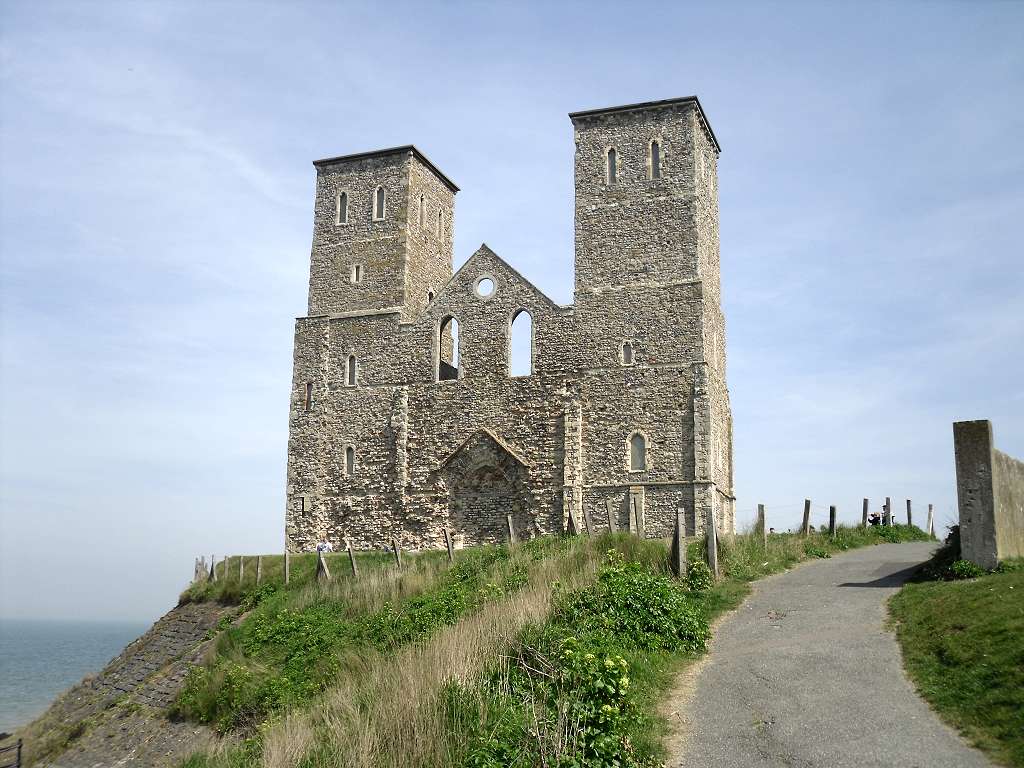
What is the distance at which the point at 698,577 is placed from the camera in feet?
57.2

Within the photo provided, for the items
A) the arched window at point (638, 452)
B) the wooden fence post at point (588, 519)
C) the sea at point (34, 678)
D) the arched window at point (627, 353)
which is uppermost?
the arched window at point (627, 353)

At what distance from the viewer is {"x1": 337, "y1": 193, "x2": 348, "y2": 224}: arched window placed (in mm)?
36344

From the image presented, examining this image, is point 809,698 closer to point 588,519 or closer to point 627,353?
point 588,519

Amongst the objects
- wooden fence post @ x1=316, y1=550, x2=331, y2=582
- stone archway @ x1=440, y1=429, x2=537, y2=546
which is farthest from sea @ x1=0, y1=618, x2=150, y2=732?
stone archway @ x1=440, y1=429, x2=537, y2=546

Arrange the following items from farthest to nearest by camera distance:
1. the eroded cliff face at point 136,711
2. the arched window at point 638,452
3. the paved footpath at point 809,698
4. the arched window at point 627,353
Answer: the arched window at point 627,353 → the arched window at point 638,452 → the eroded cliff face at point 136,711 → the paved footpath at point 809,698

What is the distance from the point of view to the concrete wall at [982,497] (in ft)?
51.5

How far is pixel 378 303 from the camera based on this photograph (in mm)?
34938

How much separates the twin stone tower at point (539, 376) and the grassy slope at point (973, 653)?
45.2 feet

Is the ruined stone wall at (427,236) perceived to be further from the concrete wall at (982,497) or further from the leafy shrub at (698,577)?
the concrete wall at (982,497)

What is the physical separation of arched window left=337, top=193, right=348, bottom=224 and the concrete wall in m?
25.6

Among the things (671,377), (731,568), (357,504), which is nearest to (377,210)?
(357,504)

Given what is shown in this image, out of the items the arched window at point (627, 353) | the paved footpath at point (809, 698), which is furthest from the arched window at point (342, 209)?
the paved footpath at point (809, 698)

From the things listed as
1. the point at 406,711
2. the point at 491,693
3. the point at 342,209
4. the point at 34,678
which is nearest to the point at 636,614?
the point at 491,693

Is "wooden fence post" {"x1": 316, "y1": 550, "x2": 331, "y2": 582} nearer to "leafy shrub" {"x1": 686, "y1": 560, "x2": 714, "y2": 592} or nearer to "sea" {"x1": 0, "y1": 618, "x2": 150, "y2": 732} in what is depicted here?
"leafy shrub" {"x1": 686, "y1": 560, "x2": 714, "y2": 592}
